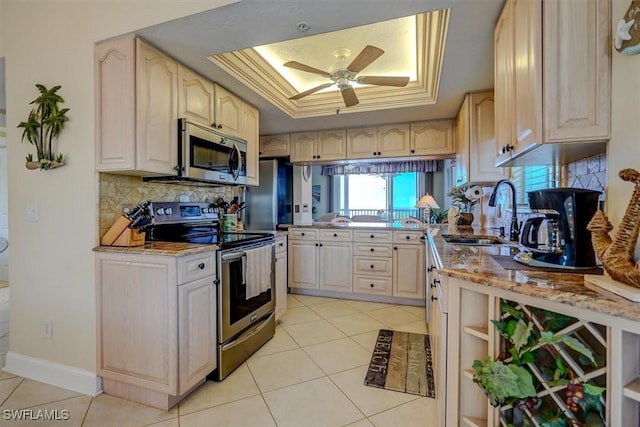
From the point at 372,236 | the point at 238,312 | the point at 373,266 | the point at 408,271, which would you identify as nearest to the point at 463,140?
the point at 372,236

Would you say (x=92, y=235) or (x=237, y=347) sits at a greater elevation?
(x=92, y=235)

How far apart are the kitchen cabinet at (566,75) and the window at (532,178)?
0.61 metres

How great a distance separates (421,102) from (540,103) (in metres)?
1.95

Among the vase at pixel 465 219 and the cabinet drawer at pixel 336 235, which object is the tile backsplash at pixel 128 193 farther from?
the vase at pixel 465 219

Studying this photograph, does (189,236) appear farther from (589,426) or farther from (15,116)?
(589,426)

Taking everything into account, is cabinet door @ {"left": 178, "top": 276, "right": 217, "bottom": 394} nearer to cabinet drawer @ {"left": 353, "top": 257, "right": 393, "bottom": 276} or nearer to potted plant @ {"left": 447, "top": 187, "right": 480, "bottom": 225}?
cabinet drawer @ {"left": 353, "top": 257, "right": 393, "bottom": 276}

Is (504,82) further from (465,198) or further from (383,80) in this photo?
(465,198)

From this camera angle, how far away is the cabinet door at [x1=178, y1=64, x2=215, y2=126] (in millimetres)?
2242

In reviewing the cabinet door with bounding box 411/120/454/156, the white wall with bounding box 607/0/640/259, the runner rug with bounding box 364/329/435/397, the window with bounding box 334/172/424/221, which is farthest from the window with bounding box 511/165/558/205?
the window with bounding box 334/172/424/221

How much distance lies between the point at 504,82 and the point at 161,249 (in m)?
2.16

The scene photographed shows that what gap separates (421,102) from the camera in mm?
3002

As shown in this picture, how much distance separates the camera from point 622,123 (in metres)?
1.06

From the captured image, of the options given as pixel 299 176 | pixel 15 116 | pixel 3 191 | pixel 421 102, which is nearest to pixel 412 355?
pixel 421 102

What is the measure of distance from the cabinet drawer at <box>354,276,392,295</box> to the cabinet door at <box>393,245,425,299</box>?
0.31 ft
